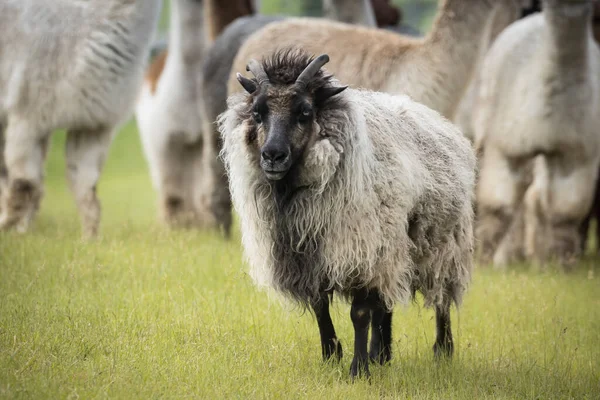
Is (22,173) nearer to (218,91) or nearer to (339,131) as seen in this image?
(218,91)

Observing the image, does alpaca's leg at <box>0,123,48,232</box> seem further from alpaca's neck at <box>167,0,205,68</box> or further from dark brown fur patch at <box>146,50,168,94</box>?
dark brown fur patch at <box>146,50,168,94</box>

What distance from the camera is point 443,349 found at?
607cm

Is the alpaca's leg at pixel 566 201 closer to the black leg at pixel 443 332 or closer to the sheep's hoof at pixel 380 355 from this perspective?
the black leg at pixel 443 332

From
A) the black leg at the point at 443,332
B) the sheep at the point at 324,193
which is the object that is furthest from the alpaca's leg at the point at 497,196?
the sheep at the point at 324,193

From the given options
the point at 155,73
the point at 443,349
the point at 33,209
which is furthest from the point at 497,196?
the point at 155,73

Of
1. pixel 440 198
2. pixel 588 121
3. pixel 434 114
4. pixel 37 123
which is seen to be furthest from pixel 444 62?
pixel 37 123

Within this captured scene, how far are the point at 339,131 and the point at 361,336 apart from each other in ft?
3.70

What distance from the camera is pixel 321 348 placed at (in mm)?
5875

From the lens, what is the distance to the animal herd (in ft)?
17.1

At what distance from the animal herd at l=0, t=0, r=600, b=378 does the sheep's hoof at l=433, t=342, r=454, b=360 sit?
39 millimetres

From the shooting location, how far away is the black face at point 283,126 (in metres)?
5.01

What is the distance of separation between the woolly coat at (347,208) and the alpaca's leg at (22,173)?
4.14m

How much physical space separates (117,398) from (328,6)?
887cm

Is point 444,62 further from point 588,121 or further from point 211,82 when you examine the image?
point 211,82
